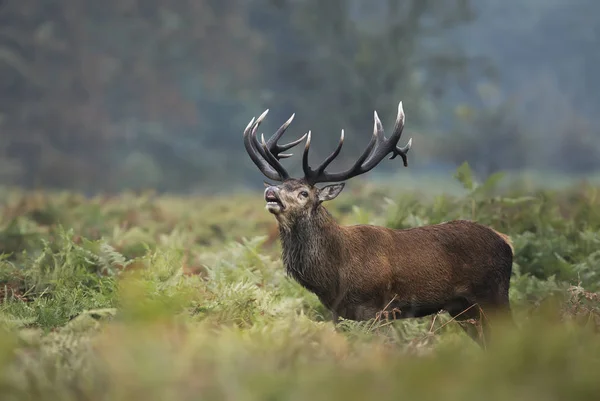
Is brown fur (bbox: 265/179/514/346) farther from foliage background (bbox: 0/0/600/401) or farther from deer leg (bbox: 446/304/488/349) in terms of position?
foliage background (bbox: 0/0/600/401)

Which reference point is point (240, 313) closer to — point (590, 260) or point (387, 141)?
point (387, 141)

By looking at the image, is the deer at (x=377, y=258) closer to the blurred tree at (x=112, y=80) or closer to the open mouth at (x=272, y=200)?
the open mouth at (x=272, y=200)

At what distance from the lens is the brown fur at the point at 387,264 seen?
19.1ft

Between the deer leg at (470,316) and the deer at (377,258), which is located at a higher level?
the deer at (377,258)

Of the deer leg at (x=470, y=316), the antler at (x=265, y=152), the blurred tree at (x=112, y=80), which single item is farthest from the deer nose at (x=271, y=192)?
the blurred tree at (x=112, y=80)

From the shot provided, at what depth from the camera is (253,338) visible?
376 cm

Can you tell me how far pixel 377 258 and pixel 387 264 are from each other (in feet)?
0.29

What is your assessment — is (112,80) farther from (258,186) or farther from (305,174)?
(305,174)

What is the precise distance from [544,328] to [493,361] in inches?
14.0

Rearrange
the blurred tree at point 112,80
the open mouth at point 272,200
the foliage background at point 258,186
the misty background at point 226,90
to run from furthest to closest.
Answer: the misty background at point 226,90, the blurred tree at point 112,80, the open mouth at point 272,200, the foliage background at point 258,186

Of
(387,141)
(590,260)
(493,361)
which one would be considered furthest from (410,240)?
(493,361)

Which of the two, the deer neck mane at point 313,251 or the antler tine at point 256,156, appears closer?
the deer neck mane at point 313,251

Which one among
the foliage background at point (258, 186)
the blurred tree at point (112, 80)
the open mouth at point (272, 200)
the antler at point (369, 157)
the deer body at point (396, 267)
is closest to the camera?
the foliage background at point (258, 186)

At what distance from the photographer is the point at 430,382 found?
269 centimetres
